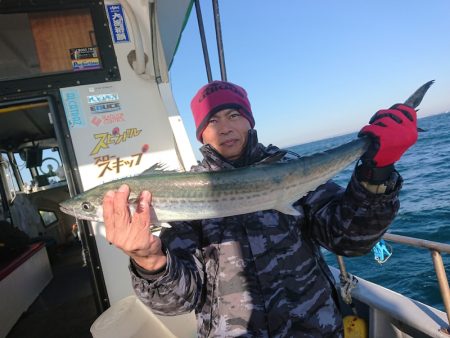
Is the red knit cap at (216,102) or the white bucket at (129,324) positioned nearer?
the red knit cap at (216,102)

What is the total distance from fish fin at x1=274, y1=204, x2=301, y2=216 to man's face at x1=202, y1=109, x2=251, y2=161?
61 cm

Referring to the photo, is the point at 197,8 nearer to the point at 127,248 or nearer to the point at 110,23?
the point at 110,23

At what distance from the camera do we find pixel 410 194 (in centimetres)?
1820

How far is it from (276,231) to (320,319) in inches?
24.9

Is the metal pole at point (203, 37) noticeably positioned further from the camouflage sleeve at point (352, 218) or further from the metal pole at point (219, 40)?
the camouflage sleeve at point (352, 218)

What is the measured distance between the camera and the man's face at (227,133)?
2.63 m

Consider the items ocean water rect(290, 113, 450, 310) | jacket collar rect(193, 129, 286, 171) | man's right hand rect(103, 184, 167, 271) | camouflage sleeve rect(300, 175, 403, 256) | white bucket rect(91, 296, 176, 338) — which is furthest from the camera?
ocean water rect(290, 113, 450, 310)

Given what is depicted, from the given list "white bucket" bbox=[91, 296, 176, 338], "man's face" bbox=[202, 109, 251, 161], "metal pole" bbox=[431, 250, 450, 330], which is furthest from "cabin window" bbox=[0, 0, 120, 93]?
"metal pole" bbox=[431, 250, 450, 330]

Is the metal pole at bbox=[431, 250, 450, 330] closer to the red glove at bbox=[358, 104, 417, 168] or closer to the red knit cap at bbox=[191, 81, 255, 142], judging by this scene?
the red glove at bbox=[358, 104, 417, 168]

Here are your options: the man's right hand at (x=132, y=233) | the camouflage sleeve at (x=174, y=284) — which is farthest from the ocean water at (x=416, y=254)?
the man's right hand at (x=132, y=233)

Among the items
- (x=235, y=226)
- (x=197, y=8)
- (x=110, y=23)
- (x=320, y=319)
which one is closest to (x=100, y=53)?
(x=110, y=23)

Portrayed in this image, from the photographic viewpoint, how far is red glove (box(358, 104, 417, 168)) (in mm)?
2301

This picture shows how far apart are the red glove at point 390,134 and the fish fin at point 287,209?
627 mm

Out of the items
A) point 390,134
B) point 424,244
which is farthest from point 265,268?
point 424,244
